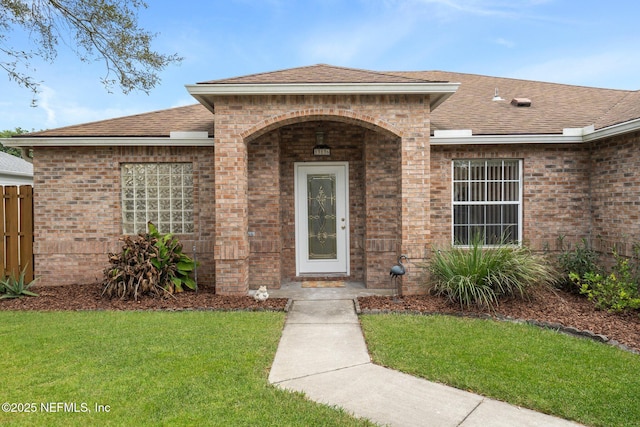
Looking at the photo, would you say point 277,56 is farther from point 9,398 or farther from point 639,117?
point 9,398

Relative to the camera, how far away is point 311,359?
14.3 feet

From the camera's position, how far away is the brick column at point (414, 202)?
6.91 meters

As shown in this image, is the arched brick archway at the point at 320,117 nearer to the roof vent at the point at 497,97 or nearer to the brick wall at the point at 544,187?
the brick wall at the point at 544,187

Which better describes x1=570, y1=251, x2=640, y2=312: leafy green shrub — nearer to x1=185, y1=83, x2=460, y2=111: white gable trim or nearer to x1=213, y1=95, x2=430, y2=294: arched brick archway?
x1=213, y1=95, x2=430, y2=294: arched brick archway

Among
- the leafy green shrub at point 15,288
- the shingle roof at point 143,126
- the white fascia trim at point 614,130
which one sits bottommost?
the leafy green shrub at point 15,288

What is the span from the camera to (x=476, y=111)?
29.8 feet

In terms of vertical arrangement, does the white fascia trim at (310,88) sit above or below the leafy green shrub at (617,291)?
above

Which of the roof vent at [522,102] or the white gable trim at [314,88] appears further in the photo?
the roof vent at [522,102]

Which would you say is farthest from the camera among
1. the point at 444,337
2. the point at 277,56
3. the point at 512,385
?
the point at 277,56

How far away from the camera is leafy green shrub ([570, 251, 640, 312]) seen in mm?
5945

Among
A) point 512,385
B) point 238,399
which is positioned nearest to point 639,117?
point 512,385

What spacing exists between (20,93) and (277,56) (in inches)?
443

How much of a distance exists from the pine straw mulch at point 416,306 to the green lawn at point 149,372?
2.26ft

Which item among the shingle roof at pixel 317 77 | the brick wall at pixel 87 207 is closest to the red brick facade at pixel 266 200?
the brick wall at pixel 87 207
